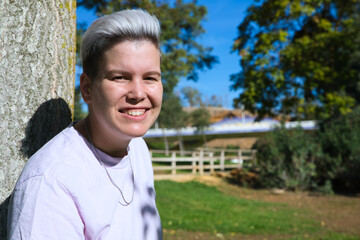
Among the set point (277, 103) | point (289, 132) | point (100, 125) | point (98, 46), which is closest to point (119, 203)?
point (100, 125)

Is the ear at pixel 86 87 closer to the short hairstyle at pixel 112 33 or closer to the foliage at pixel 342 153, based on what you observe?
the short hairstyle at pixel 112 33

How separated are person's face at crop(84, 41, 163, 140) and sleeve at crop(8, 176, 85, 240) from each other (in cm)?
39

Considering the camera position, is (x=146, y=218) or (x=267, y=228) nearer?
(x=146, y=218)

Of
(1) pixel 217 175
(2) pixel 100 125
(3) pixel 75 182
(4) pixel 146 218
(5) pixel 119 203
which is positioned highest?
(2) pixel 100 125

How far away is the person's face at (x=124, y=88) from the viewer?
1578 mm

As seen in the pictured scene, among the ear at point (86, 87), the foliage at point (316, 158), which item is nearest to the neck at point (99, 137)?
the ear at point (86, 87)

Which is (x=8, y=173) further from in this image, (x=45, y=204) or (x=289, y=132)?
(x=289, y=132)

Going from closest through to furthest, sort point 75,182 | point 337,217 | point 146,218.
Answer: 1. point 75,182
2. point 146,218
3. point 337,217

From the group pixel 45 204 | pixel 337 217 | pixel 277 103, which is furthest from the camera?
pixel 277 103

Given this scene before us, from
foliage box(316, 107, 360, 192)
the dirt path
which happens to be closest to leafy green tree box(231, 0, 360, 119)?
foliage box(316, 107, 360, 192)

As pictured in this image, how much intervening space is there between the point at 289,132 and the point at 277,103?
2.47 metres

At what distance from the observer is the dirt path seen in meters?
7.31

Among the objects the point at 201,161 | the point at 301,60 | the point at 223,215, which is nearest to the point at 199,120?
the point at 201,161

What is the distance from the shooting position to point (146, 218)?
6.33 ft
